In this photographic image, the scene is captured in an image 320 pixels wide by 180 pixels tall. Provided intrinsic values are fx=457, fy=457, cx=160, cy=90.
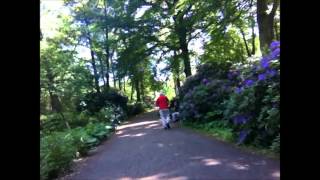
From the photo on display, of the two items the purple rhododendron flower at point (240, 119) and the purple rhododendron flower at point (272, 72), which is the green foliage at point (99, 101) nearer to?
the purple rhododendron flower at point (240, 119)

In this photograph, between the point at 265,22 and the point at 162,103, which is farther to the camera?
the point at 162,103

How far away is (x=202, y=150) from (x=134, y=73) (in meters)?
26.1

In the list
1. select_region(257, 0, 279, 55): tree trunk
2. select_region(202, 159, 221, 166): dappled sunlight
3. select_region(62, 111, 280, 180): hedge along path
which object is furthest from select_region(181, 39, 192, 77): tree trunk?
select_region(202, 159, 221, 166): dappled sunlight

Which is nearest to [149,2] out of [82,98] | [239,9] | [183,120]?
[82,98]

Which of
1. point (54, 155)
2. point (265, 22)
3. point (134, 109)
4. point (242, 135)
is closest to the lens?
point (54, 155)

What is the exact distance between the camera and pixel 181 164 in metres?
9.50

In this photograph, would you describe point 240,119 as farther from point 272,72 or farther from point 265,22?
point 265,22

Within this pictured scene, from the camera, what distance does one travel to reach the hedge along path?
7969 millimetres

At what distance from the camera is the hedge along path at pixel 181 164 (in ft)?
26.1

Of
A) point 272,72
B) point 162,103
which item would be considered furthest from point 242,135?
point 162,103

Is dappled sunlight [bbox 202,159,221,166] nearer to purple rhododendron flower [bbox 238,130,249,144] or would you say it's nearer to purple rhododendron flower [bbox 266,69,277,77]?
purple rhododendron flower [bbox 238,130,249,144]

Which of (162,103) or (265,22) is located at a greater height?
(265,22)
